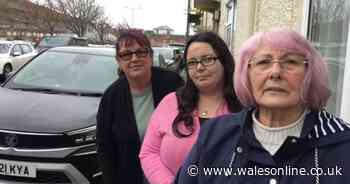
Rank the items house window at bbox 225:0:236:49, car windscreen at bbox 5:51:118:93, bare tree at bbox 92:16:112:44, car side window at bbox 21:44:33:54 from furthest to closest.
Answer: bare tree at bbox 92:16:112:44 < car side window at bbox 21:44:33:54 < house window at bbox 225:0:236:49 < car windscreen at bbox 5:51:118:93

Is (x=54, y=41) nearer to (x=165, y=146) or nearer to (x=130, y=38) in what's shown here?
(x=130, y=38)

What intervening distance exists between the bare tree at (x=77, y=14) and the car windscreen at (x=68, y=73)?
35.7 meters

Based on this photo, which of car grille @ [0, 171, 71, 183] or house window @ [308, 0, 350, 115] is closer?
house window @ [308, 0, 350, 115]

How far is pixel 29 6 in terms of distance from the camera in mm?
40219

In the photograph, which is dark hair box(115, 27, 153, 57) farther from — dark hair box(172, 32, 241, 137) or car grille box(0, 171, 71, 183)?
car grille box(0, 171, 71, 183)

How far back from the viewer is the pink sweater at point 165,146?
2342 millimetres

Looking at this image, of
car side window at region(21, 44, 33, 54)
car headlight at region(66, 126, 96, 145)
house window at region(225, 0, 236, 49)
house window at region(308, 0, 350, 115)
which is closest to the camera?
house window at region(308, 0, 350, 115)

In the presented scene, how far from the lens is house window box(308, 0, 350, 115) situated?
3512mm

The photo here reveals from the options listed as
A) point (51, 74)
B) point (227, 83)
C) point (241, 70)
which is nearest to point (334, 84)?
point (227, 83)

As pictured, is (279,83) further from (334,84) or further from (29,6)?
(29,6)

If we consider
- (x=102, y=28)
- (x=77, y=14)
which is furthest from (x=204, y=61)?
(x=77, y=14)

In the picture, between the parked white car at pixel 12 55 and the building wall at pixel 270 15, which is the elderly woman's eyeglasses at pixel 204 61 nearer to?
the building wall at pixel 270 15

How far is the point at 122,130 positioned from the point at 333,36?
1.84 meters

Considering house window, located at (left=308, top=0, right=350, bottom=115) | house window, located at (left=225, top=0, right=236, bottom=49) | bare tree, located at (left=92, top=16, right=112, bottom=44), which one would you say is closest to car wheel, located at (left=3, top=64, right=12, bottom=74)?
house window, located at (left=225, top=0, right=236, bottom=49)
